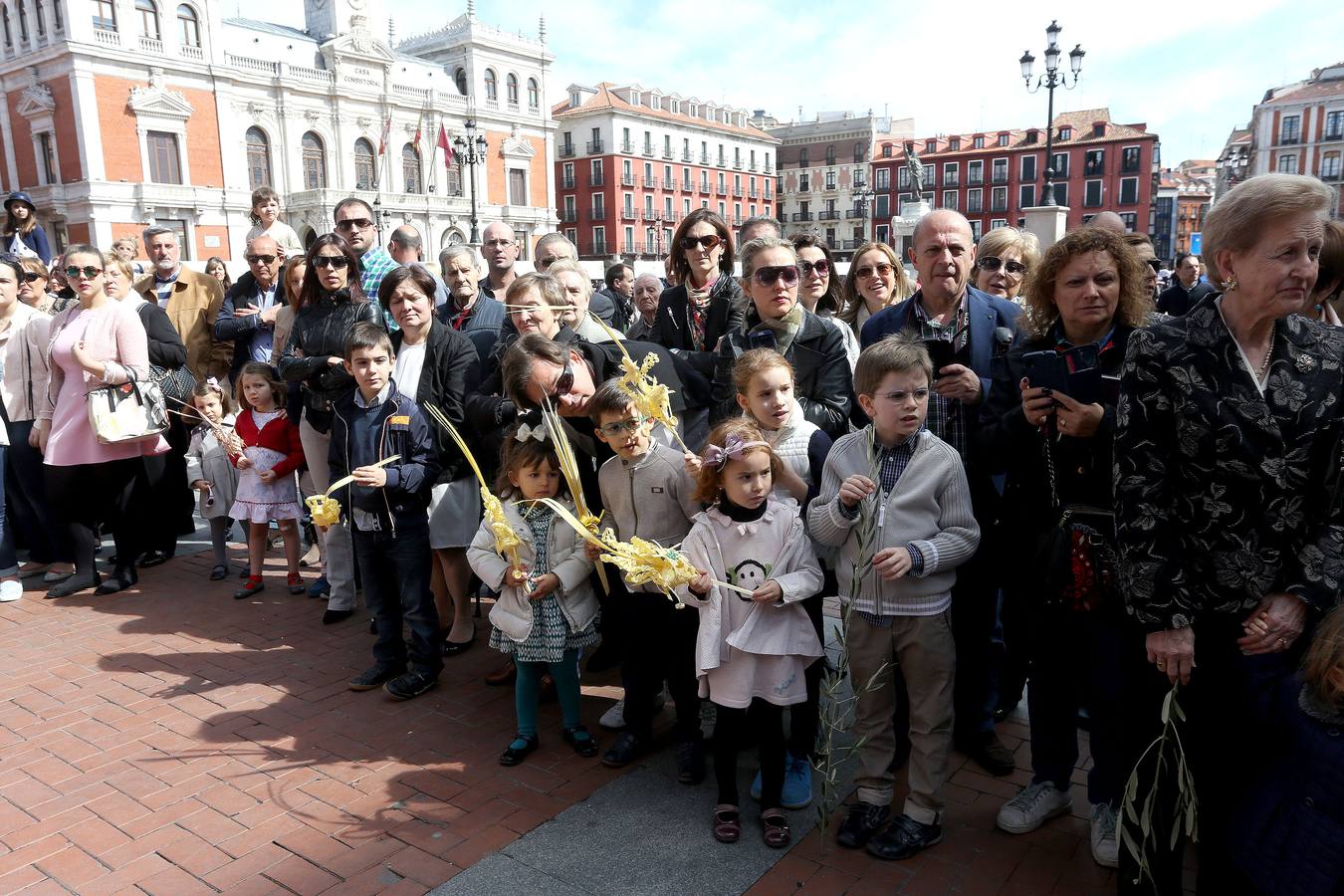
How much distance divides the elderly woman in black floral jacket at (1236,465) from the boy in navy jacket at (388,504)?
10.6 feet

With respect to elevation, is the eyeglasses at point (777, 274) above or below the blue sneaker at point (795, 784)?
above

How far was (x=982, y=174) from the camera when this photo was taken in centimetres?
6638

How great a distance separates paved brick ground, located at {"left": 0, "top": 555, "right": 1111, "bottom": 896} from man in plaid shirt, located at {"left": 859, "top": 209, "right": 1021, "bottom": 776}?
0.25 metres

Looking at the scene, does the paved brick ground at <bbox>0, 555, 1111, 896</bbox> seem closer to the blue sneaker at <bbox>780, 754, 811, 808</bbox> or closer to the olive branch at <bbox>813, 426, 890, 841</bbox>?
the blue sneaker at <bbox>780, 754, 811, 808</bbox>

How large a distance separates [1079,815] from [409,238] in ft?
20.4

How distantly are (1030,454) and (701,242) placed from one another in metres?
2.06

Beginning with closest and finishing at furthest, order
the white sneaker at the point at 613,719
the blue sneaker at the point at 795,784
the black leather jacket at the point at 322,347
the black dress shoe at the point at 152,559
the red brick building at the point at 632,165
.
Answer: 1. the blue sneaker at the point at 795,784
2. the white sneaker at the point at 613,719
3. the black leather jacket at the point at 322,347
4. the black dress shoe at the point at 152,559
5. the red brick building at the point at 632,165

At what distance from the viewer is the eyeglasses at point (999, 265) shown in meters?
5.01

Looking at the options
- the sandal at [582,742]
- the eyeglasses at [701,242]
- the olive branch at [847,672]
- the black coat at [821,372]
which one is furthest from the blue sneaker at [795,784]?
the eyeglasses at [701,242]

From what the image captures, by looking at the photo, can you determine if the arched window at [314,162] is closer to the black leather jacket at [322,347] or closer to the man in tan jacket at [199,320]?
the man in tan jacket at [199,320]

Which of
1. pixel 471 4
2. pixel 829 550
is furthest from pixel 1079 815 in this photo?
pixel 471 4

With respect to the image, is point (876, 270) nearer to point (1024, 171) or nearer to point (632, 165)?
point (632, 165)

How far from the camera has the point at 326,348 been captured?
4.99 m

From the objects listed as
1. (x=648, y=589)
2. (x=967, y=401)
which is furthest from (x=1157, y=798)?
(x=648, y=589)
